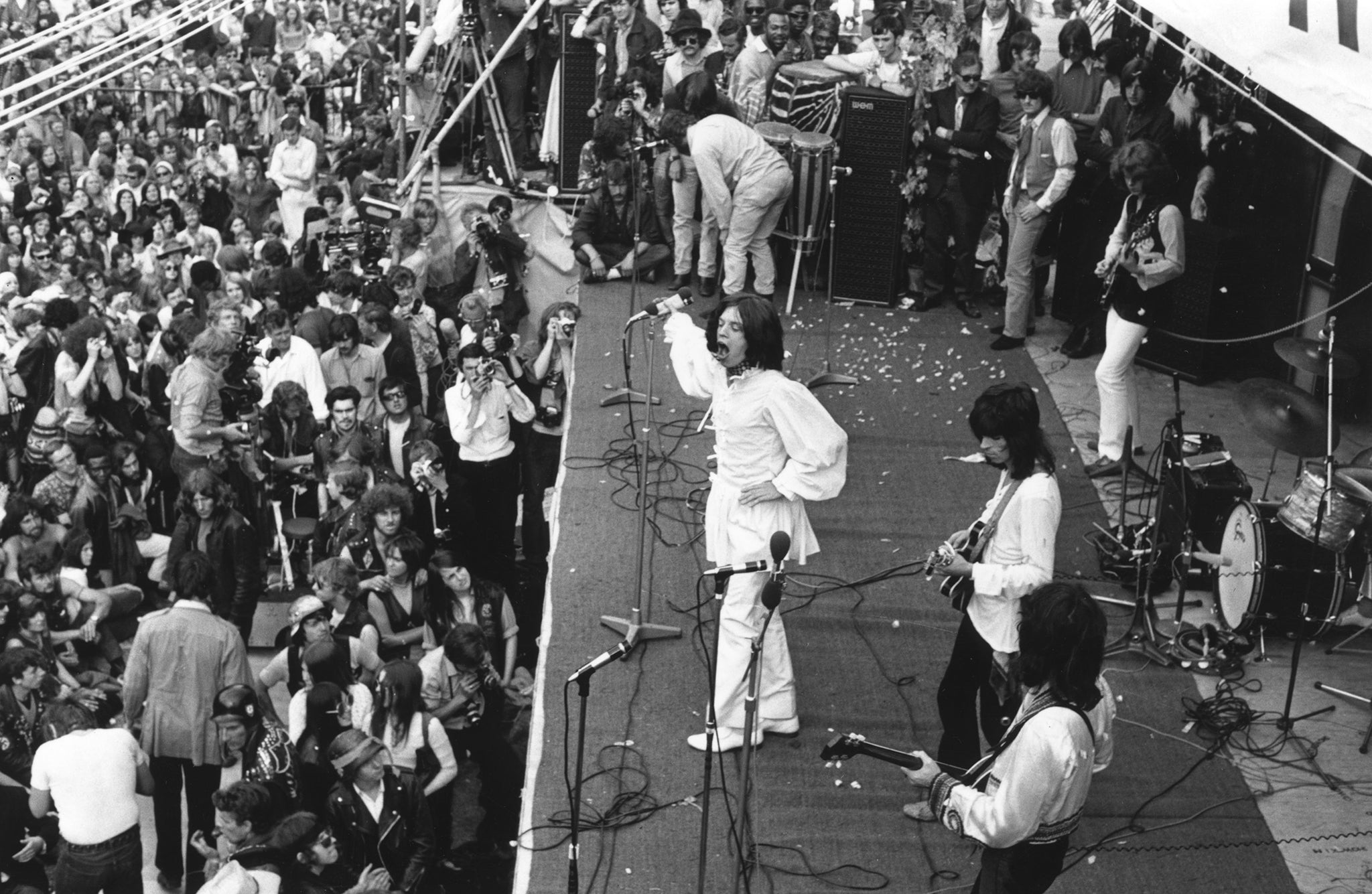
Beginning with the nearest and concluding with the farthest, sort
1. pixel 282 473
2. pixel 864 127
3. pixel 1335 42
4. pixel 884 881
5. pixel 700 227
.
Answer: pixel 1335 42 → pixel 884 881 → pixel 282 473 → pixel 864 127 → pixel 700 227

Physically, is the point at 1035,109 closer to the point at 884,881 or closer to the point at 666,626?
the point at 666,626

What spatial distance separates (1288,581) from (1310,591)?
92 millimetres

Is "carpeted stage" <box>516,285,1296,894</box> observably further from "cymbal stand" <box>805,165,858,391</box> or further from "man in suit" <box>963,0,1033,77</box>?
"man in suit" <box>963,0,1033,77</box>

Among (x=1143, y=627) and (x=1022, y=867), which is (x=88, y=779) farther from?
(x=1143, y=627)

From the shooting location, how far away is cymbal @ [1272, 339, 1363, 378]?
6383 millimetres

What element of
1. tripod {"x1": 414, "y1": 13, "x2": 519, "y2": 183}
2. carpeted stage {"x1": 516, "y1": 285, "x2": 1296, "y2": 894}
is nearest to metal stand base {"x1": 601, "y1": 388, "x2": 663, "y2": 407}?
carpeted stage {"x1": 516, "y1": 285, "x2": 1296, "y2": 894}

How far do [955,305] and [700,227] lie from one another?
1.77m

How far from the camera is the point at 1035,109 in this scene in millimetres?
8805

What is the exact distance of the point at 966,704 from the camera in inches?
211

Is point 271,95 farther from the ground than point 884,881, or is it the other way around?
point 271,95

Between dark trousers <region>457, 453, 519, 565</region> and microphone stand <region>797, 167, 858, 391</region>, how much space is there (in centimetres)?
176

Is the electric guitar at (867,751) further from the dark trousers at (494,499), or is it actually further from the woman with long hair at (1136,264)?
the dark trousers at (494,499)

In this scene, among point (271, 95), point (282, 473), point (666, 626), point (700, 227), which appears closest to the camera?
point (666, 626)

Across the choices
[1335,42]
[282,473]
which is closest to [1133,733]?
[1335,42]
